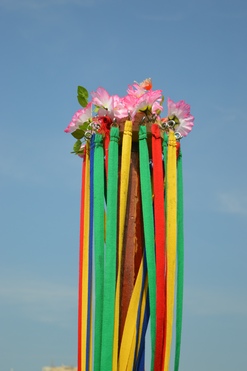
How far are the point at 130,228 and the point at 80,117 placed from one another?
1.13 metres

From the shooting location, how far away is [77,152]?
5.75 metres

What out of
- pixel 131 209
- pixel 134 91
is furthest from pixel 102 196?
pixel 134 91

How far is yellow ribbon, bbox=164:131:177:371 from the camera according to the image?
496 cm

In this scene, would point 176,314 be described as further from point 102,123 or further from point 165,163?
point 102,123

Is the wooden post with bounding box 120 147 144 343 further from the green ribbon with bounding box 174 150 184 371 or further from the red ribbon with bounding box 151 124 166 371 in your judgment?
the green ribbon with bounding box 174 150 184 371

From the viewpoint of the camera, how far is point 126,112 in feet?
17.4

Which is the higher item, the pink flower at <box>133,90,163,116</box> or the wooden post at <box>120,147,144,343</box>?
the pink flower at <box>133,90,163,116</box>

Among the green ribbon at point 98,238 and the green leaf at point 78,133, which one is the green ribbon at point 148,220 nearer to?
the green ribbon at point 98,238

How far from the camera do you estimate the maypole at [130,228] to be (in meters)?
4.86

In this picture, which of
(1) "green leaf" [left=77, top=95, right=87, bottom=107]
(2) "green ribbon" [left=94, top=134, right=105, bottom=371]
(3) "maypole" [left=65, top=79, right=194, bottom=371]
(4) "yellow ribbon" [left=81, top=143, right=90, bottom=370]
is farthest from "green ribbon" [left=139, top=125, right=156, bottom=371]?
(1) "green leaf" [left=77, top=95, right=87, bottom=107]

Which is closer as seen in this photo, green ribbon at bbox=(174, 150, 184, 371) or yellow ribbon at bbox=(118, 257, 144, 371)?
yellow ribbon at bbox=(118, 257, 144, 371)

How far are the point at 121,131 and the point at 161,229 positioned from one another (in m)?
0.88

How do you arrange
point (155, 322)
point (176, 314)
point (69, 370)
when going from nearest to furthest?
point (155, 322) → point (176, 314) → point (69, 370)

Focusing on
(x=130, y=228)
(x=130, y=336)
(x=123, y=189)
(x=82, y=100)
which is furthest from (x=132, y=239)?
(x=82, y=100)
